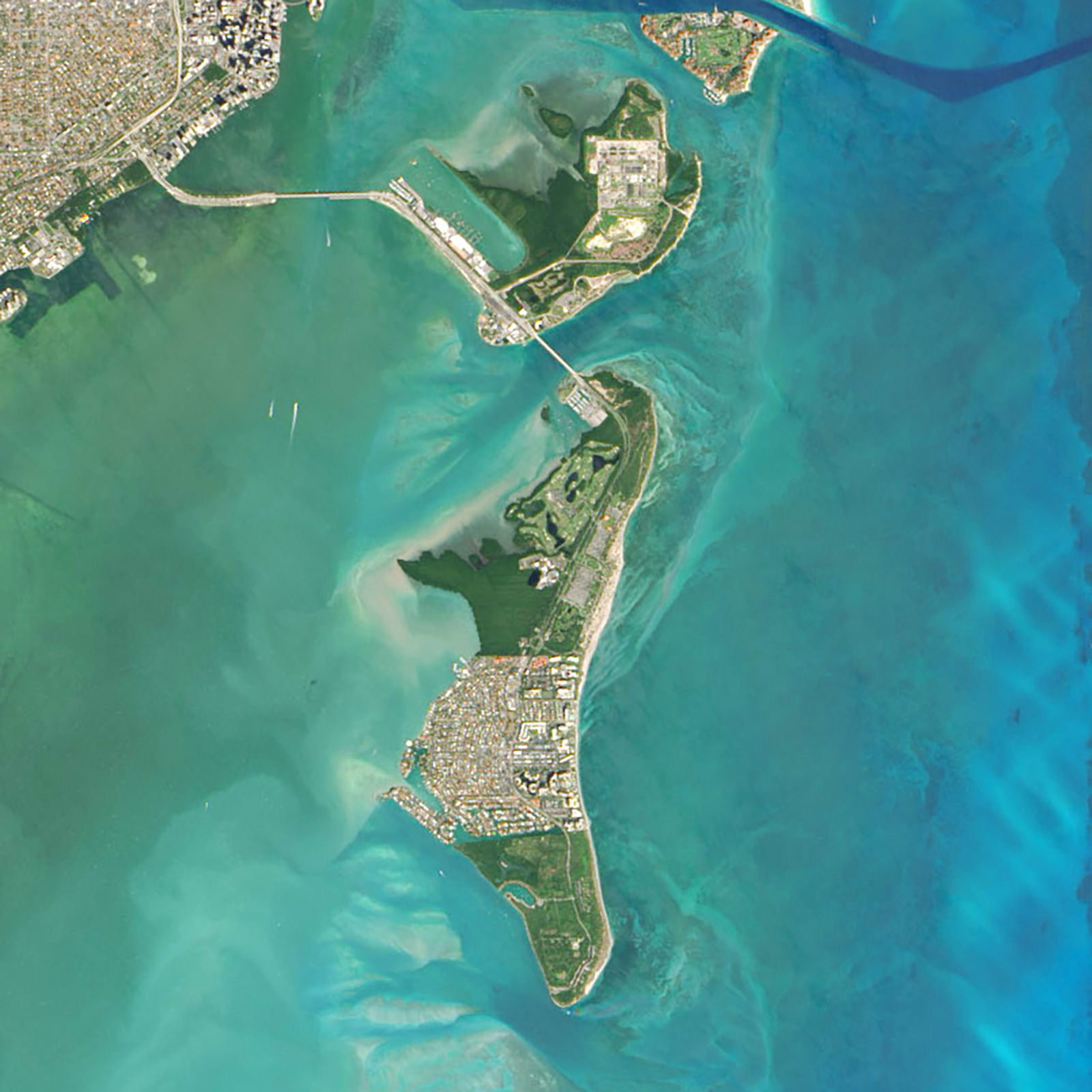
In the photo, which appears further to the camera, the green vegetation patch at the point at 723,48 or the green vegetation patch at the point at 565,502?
the green vegetation patch at the point at 723,48

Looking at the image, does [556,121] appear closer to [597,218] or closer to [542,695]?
[597,218]

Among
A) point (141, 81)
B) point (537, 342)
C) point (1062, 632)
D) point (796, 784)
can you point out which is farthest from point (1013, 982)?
point (141, 81)

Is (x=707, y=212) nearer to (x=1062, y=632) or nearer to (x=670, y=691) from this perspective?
(x=670, y=691)

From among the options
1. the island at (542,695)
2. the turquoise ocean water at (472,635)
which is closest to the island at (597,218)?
the turquoise ocean water at (472,635)

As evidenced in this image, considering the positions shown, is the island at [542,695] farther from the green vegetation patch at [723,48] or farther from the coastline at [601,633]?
the green vegetation patch at [723,48]

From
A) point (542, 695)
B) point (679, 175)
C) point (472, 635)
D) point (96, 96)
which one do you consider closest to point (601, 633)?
point (542, 695)
